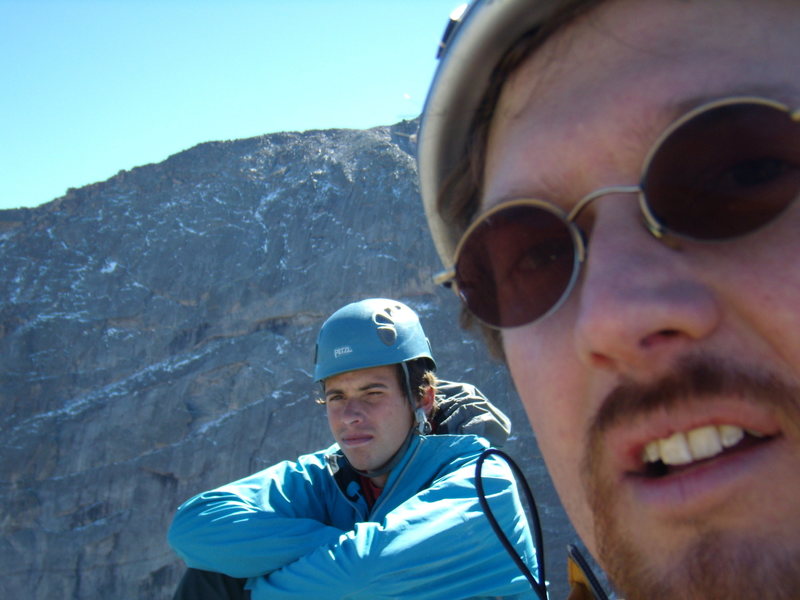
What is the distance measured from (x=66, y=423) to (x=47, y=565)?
577 cm

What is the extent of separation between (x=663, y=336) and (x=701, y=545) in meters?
0.29

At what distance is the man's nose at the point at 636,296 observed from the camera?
34.2 inches

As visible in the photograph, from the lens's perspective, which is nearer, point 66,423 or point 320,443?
point 320,443

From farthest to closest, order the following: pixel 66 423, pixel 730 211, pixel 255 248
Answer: pixel 255 248
pixel 66 423
pixel 730 211

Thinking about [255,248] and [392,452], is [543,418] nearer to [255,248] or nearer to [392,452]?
[392,452]

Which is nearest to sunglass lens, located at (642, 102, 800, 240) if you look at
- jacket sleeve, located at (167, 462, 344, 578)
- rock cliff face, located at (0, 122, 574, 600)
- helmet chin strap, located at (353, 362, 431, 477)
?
jacket sleeve, located at (167, 462, 344, 578)

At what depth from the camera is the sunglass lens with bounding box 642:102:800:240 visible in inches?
34.1

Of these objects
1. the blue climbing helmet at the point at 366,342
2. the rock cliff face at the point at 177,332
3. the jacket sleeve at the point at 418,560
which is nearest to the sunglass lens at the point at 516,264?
the jacket sleeve at the point at 418,560

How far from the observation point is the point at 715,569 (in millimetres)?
805

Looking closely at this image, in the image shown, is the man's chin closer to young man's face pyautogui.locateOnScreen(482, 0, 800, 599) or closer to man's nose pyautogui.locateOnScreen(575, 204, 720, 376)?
young man's face pyautogui.locateOnScreen(482, 0, 800, 599)

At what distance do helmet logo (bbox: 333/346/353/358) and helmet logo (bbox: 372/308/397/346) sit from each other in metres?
0.18

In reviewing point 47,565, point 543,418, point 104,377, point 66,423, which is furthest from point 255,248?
point 543,418

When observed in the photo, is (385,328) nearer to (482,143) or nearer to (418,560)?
(418,560)

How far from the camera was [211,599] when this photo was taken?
2.52 metres
